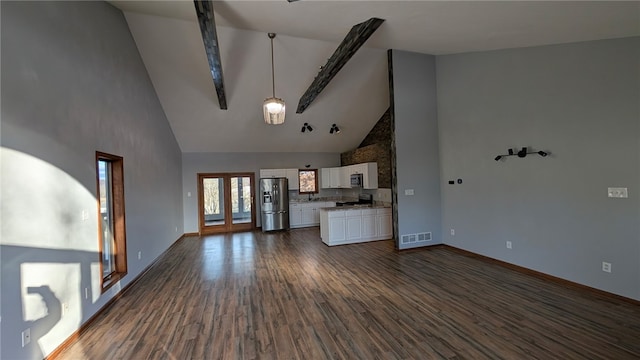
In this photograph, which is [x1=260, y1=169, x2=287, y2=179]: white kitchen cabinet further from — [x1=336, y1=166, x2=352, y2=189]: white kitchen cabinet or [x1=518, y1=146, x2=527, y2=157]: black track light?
[x1=518, y1=146, x2=527, y2=157]: black track light

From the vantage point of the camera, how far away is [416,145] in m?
5.37

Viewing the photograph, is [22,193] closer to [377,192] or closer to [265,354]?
[265,354]

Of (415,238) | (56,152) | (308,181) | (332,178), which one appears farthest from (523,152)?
(308,181)

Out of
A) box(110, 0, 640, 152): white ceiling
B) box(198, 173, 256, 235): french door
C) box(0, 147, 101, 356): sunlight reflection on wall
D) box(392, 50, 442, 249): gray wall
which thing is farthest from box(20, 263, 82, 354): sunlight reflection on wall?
box(198, 173, 256, 235): french door

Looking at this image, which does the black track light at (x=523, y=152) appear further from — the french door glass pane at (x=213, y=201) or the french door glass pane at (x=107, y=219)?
the french door glass pane at (x=213, y=201)

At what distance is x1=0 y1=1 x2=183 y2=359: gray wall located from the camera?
1991 mm

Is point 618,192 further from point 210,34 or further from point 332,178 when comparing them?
point 332,178

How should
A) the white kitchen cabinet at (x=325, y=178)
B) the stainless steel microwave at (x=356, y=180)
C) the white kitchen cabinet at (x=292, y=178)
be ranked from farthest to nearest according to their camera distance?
the white kitchen cabinet at (x=325, y=178), the white kitchen cabinet at (x=292, y=178), the stainless steel microwave at (x=356, y=180)

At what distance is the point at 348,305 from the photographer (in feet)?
10.4

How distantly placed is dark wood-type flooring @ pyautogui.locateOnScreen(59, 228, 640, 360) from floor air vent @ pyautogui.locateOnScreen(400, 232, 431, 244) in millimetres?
628

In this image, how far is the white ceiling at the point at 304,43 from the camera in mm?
3121

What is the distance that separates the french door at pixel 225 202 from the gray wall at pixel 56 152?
3954 millimetres

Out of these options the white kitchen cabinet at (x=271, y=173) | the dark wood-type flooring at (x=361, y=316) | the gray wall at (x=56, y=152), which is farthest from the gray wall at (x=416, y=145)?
the gray wall at (x=56, y=152)

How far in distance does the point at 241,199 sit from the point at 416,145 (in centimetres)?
549
